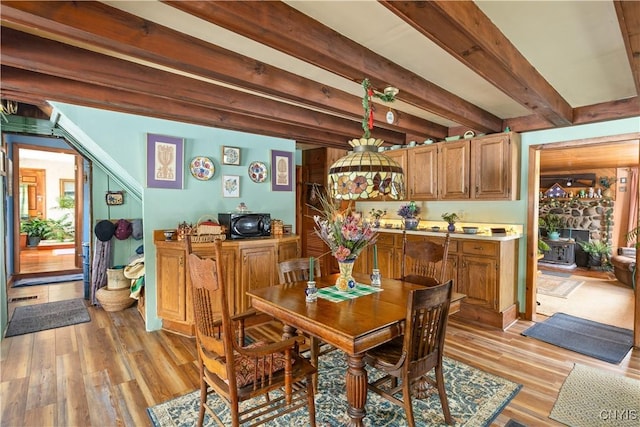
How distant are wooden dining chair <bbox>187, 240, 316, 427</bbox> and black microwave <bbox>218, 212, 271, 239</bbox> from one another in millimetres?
1957

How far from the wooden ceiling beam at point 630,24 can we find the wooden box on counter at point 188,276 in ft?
11.0

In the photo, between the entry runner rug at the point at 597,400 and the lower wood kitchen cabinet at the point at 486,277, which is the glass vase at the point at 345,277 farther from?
the lower wood kitchen cabinet at the point at 486,277

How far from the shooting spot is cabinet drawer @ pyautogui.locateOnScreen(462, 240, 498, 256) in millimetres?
3662

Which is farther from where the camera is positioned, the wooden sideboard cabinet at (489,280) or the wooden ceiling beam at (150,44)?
the wooden sideboard cabinet at (489,280)

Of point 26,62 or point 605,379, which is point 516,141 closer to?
point 605,379

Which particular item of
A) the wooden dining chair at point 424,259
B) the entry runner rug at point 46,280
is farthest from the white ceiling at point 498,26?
the entry runner rug at point 46,280

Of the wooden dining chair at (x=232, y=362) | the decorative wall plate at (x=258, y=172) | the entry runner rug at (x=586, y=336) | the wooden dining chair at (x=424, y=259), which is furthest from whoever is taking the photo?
the decorative wall plate at (x=258, y=172)

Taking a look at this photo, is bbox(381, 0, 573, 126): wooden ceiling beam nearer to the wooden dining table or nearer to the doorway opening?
the wooden dining table

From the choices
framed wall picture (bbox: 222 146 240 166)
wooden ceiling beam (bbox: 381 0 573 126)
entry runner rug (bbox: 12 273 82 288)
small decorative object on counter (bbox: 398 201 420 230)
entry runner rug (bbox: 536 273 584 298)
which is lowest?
entry runner rug (bbox: 536 273 584 298)

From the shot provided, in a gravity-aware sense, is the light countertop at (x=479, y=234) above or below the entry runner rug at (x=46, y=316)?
above

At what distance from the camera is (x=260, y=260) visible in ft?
12.6

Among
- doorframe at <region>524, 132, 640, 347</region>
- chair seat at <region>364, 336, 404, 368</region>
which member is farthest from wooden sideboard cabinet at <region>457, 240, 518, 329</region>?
chair seat at <region>364, 336, 404, 368</region>

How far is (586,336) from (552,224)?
5.49 metres

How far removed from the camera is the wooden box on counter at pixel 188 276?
346 centimetres
